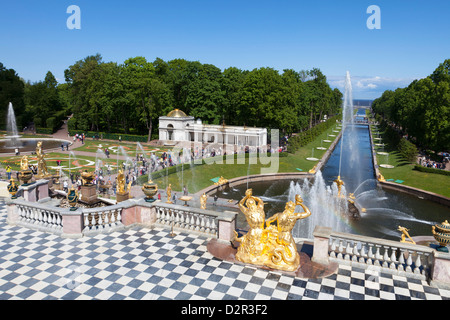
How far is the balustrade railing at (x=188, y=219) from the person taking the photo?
16.7 m

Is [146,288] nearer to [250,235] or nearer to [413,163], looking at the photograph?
[250,235]

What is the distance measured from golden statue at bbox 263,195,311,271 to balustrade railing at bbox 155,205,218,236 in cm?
382

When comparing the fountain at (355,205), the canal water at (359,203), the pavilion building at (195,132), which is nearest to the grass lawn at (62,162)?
the pavilion building at (195,132)

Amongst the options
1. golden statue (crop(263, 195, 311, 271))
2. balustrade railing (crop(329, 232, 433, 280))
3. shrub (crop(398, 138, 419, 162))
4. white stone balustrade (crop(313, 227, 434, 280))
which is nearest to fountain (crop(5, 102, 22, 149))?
golden statue (crop(263, 195, 311, 271))

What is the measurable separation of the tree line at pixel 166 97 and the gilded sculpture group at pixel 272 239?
54.4 m

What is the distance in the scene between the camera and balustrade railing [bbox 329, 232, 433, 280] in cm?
1296

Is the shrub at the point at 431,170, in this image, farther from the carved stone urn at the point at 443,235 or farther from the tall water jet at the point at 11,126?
the tall water jet at the point at 11,126

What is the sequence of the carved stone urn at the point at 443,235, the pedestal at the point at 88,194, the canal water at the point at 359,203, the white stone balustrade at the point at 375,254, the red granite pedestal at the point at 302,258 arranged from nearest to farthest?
the carved stone urn at the point at 443,235 < the white stone balustrade at the point at 375,254 < the red granite pedestal at the point at 302,258 < the pedestal at the point at 88,194 < the canal water at the point at 359,203

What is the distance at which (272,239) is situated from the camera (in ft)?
44.3

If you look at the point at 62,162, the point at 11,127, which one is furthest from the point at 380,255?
the point at 11,127

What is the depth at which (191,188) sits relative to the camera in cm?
4112

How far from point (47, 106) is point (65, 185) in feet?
217

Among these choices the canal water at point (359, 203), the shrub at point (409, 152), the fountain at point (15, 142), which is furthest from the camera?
the fountain at point (15, 142)
